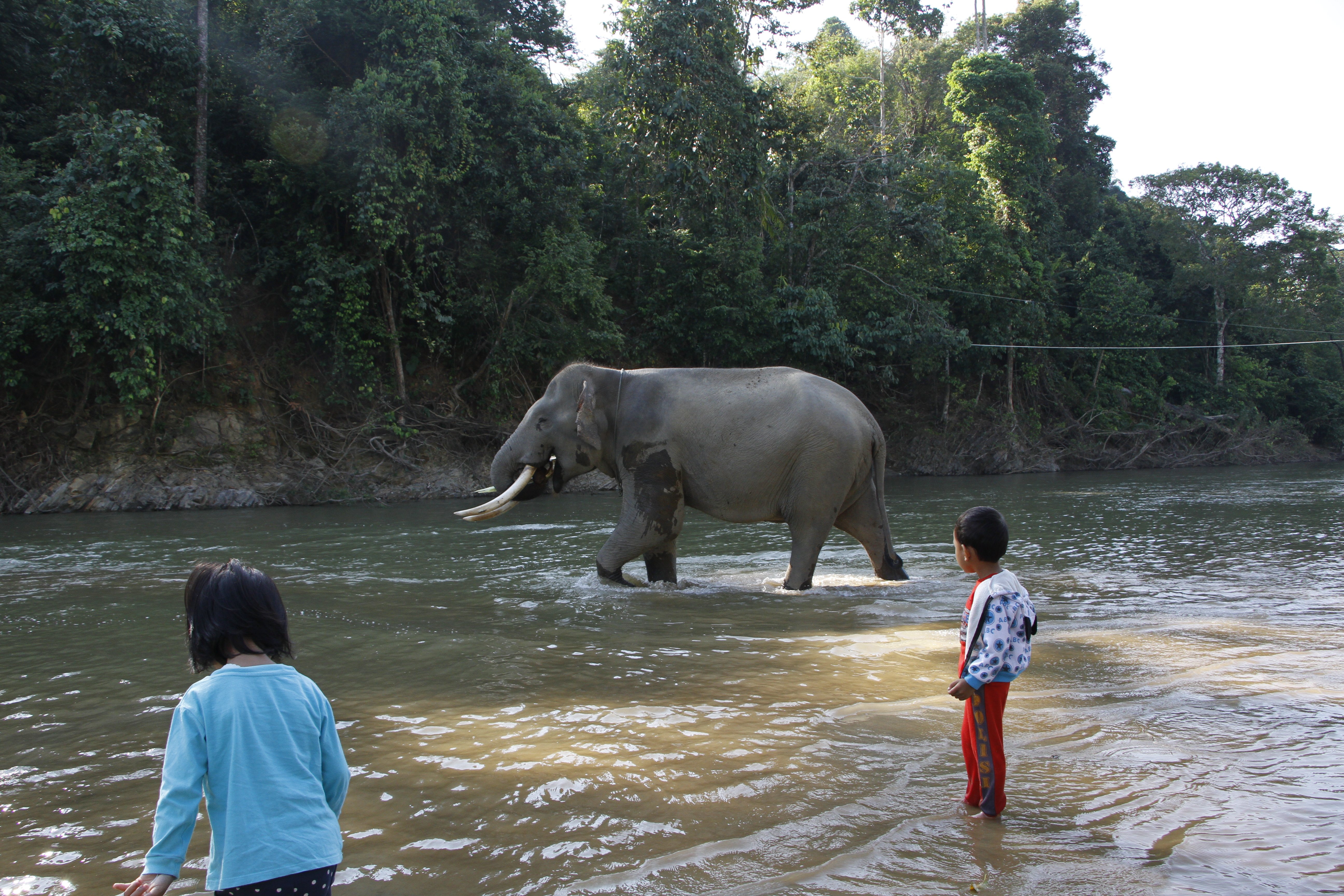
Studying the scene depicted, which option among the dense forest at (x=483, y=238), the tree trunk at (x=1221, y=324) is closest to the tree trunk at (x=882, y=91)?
the dense forest at (x=483, y=238)

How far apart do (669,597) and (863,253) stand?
21.1m

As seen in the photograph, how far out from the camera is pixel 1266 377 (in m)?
36.5

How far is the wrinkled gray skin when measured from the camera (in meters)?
7.75

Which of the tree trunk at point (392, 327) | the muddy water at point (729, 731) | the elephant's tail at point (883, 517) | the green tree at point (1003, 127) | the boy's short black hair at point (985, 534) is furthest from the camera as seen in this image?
the green tree at point (1003, 127)

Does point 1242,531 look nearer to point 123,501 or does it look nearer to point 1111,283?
point 123,501

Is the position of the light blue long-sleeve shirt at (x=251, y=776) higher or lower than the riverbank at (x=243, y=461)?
lower

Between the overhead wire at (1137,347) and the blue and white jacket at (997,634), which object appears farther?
the overhead wire at (1137,347)

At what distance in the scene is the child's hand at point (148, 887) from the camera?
1848 millimetres

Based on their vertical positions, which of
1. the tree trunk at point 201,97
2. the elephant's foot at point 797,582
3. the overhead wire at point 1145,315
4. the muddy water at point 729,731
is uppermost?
the tree trunk at point 201,97

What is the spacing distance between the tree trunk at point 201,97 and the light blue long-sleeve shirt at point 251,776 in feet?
61.6

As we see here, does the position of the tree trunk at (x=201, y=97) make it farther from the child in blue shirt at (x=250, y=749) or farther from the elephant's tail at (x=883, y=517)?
the child in blue shirt at (x=250, y=749)

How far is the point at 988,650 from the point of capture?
311cm

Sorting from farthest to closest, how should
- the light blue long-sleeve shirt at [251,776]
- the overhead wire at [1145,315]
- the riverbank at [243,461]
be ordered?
the overhead wire at [1145,315]
the riverbank at [243,461]
the light blue long-sleeve shirt at [251,776]

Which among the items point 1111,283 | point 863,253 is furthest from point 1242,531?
point 1111,283
